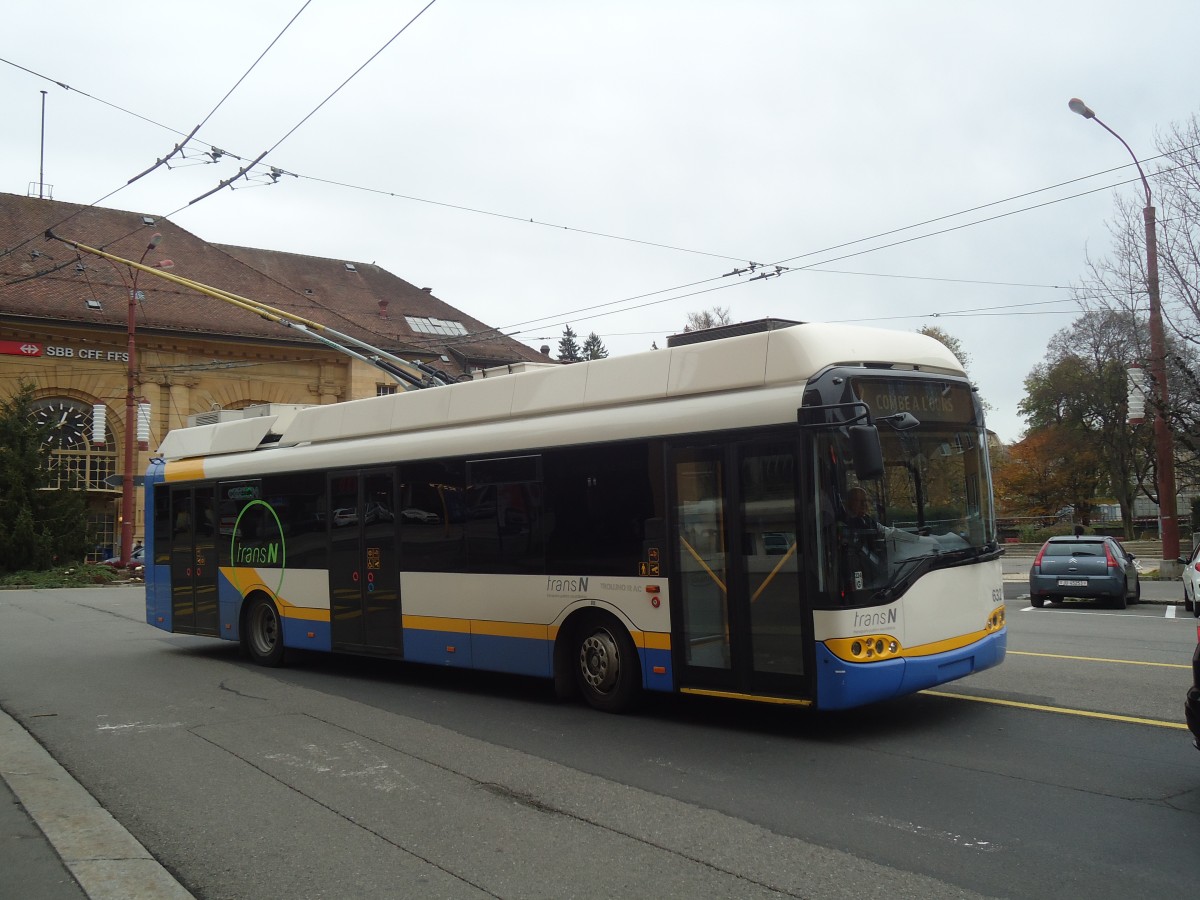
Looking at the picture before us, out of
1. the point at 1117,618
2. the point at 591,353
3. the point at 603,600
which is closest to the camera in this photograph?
the point at 603,600

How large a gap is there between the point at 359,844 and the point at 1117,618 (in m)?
15.3

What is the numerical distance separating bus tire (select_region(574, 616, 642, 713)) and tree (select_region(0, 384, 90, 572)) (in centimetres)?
2949

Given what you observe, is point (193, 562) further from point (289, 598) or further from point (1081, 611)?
point (1081, 611)

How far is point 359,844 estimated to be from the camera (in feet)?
18.6

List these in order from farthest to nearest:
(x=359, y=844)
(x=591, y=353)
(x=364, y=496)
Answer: (x=591, y=353)
(x=364, y=496)
(x=359, y=844)

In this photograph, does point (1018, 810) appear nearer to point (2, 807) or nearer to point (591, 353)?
point (2, 807)

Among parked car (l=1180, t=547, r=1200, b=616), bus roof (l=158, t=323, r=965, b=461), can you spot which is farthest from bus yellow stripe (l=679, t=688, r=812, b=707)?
parked car (l=1180, t=547, r=1200, b=616)

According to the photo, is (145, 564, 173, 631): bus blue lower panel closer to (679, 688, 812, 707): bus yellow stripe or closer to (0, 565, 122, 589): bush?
(679, 688, 812, 707): bus yellow stripe

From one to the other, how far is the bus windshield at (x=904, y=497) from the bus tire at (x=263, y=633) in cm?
785

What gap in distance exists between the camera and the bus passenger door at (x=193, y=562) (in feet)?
46.3

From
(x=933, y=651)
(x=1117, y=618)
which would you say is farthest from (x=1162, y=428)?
(x=933, y=651)

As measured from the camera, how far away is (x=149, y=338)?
43594 millimetres

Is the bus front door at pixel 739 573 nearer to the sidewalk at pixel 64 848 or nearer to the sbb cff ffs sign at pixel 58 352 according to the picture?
the sidewalk at pixel 64 848

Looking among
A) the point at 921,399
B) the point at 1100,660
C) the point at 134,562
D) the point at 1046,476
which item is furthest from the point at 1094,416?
the point at 921,399
